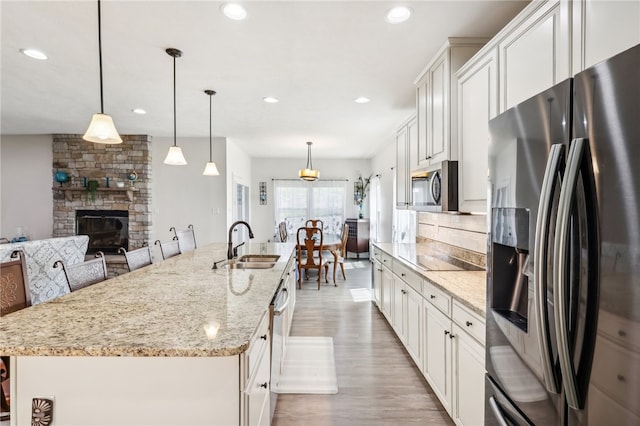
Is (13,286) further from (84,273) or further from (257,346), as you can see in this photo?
(257,346)

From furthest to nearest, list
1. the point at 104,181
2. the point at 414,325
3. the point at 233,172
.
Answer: the point at 233,172, the point at 104,181, the point at 414,325

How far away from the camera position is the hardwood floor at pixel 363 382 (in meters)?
1.99

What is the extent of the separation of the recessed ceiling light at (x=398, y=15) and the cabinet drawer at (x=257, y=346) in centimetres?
193

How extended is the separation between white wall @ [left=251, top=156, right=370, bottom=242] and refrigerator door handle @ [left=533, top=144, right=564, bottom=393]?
7.18 m

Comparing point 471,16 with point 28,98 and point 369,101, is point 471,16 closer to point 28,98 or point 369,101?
point 369,101

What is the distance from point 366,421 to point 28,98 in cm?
482

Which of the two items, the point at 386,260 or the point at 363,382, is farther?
the point at 386,260

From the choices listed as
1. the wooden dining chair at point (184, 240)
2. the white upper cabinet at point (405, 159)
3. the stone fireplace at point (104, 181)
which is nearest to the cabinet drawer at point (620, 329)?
the white upper cabinet at point (405, 159)

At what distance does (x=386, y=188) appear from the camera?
6254mm

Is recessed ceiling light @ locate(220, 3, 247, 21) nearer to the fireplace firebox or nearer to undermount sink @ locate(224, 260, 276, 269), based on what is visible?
undermount sink @ locate(224, 260, 276, 269)

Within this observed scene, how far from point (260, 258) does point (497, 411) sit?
2.17m

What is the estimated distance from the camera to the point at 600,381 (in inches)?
28.7

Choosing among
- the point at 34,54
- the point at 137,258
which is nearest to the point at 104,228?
the point at 34,54

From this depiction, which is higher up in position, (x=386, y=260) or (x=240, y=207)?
(x=240, y=207)
